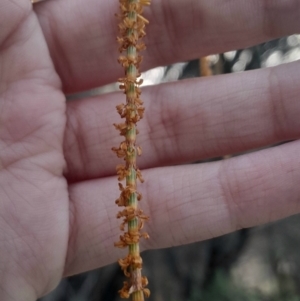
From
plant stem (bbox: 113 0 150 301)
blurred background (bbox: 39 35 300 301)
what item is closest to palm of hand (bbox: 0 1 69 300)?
plant stem (bbox: 113 0 150 301)

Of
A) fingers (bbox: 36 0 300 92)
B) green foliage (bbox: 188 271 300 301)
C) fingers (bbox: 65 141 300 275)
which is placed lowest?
green foliage (bbox: 188 271 300 301)

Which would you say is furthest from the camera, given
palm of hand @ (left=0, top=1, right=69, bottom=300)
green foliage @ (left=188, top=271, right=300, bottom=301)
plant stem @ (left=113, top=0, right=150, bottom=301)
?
green foliage @ (left=188, top=271, right=300, bottom=301)

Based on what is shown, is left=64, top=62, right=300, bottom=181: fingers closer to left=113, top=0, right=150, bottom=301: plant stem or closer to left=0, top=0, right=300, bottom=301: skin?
left=0, top=0, right=300, bottom=301: skin

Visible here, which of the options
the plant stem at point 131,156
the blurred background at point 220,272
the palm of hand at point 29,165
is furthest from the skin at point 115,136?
the blurred background at point 220,272

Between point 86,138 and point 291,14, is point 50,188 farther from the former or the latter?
point 291,14

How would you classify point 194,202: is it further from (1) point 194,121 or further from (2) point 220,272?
(2) point 220,272

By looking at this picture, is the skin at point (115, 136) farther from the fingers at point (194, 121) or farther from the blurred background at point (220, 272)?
the blurred background at point (220, 272)

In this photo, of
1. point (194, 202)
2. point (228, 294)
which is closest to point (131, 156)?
point (194, 202)
